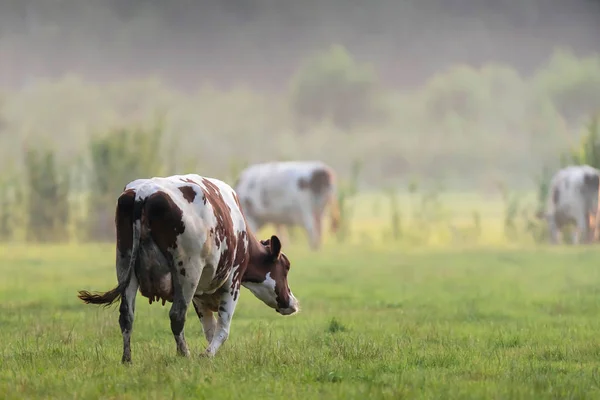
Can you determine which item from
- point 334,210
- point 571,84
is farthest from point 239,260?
point 571,84

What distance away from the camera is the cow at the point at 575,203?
1091 inches

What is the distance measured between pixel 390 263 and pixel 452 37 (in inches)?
1872

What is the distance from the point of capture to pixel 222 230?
816cm

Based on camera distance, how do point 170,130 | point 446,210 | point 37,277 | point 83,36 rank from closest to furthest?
point 37,277
point 446,210
point 170,130
point 83,36

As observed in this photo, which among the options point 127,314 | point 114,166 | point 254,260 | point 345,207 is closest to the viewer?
point 127,314

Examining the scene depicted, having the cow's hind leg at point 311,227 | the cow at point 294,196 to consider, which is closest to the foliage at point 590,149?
the cow at point 294,196

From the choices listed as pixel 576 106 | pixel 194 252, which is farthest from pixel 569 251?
pixel 576 106

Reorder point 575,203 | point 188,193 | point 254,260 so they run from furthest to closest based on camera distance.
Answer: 1. point 575,203
2. point 254,260
3. point 188,193

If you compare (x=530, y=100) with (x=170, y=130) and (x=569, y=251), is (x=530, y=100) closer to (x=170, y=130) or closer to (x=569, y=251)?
(x=170, y=130)

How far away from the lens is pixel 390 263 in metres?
20.6

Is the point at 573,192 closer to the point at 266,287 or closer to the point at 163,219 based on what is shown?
the point at 266,287

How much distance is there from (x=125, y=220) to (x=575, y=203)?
72.6 feet

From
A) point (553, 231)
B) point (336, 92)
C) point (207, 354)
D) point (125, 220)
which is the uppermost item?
point (336, 92)

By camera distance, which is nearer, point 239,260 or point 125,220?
point 125,220
